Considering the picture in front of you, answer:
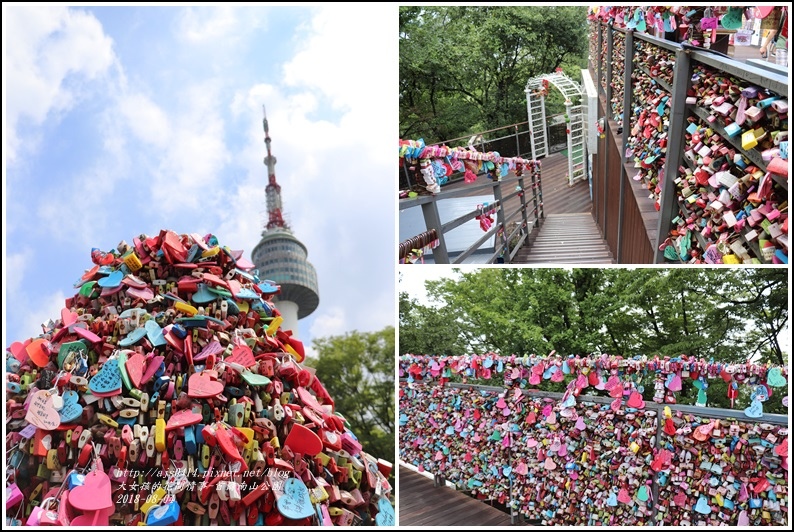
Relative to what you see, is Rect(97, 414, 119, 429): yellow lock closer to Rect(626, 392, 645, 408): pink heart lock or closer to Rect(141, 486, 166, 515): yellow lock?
Rect(141, 486, 166, 515): yellow lock

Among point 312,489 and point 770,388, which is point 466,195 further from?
point 312,489

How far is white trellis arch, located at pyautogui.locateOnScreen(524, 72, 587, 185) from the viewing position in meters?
11.2

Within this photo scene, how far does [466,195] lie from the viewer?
3703mm

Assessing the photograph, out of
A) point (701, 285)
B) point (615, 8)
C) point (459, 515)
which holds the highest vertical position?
point (615, 8)

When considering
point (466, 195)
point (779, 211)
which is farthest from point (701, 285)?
point (779, 211)

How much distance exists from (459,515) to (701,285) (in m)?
5.67

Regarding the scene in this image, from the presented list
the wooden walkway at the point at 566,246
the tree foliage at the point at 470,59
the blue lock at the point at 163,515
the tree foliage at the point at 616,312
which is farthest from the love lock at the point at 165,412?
the tree foliage at the point at 616,312

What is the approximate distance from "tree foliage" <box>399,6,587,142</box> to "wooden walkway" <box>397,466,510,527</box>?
4170mm

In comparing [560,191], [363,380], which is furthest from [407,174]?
[363,380]

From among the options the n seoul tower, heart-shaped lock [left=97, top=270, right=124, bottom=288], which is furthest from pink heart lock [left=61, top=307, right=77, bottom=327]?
the n seoul tower

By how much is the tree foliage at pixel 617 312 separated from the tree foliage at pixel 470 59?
7.54 feet

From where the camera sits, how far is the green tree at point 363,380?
1248 cm

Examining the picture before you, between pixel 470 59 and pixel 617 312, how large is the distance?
4407 millimetres

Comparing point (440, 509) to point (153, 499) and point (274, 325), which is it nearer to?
point (274, 325)
